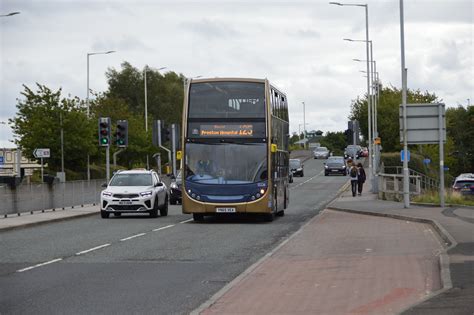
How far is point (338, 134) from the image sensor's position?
19300 cm

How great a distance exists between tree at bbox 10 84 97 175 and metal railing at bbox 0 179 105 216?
1363 centimetres

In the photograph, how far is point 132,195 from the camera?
1271 inches

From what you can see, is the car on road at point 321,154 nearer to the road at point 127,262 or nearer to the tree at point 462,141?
the tree at point 462,141

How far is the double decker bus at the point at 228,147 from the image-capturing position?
2830 cm

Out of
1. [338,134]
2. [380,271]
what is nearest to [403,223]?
[380,271]

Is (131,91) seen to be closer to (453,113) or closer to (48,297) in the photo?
(453,113)

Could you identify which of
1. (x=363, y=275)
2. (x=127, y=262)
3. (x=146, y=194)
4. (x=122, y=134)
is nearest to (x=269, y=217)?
(x=146, y=194)

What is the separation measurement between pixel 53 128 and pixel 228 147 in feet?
101

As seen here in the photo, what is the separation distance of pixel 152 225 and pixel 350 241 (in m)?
8.81

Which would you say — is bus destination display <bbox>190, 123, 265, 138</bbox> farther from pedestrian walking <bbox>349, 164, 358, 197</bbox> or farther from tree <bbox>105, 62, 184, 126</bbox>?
tree <bbox>105, 62, 184, 126</bbox>

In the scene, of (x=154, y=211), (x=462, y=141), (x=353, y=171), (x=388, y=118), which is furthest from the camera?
(x=462, y=141)

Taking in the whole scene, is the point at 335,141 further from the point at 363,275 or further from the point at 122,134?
the point at 363,275

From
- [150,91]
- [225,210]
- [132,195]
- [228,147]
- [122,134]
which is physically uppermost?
[150,91]

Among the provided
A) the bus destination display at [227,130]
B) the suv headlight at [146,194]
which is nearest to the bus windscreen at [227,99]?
the bus destination display at [227,130]
